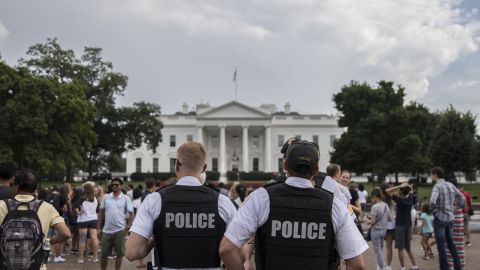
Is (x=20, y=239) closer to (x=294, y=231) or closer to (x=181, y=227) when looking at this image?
(x=181, y=227)

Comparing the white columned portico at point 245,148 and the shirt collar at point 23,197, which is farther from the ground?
the white columned portico at point 245,148

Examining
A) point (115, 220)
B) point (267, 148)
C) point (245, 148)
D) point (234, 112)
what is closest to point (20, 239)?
point (115, 220)

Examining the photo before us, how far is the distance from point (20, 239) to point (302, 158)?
2.47m

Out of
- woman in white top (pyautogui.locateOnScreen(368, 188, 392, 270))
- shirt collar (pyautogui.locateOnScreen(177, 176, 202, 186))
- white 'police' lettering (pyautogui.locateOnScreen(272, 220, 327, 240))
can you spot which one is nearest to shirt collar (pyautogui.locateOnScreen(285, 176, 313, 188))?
white 'police' lettering (pyautogui.locateOnScreen(272, 220, 327, 240))

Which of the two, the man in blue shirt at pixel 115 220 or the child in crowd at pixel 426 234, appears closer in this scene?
the man in blue shirt at pixel 115 220

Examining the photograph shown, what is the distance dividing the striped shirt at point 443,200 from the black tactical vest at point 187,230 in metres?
6.60

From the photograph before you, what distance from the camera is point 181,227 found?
12.5 feet

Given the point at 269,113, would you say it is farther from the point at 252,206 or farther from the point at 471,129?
the point at 252,206

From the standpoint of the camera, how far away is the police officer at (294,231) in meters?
3.28

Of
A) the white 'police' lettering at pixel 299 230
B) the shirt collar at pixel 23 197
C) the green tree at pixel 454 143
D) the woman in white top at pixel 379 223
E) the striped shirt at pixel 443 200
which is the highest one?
the green tree at pixel 454 143

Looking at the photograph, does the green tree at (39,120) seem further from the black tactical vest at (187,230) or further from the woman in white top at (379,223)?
the black tactical vest at (187,230)

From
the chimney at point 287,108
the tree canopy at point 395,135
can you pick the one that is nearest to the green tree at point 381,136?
the tree canopy at point 395,135

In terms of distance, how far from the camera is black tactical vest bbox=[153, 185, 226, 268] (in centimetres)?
379

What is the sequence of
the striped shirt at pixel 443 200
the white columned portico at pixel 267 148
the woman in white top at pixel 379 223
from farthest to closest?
the white columned portico at pixel 267 148, the woman in white top at pixel 379 223, the striped shirt at pixel 443 200
